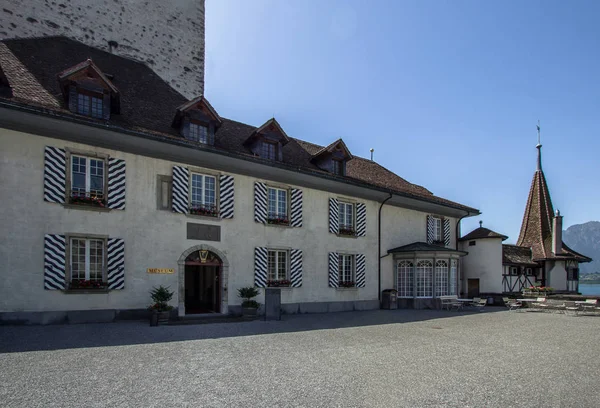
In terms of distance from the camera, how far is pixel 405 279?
74.5 ft

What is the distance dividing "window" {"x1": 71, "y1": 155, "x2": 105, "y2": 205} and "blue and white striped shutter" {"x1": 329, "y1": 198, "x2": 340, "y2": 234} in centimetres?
984

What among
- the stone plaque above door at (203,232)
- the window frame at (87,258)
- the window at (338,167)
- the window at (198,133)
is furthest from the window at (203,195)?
the window at (338,167)

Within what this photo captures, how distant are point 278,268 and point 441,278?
903 cm

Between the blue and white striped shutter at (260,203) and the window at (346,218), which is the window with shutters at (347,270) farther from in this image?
the blue and white striped shutter at (260,203)

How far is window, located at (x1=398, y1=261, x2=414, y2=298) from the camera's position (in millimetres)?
22516

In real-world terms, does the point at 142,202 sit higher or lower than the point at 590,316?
higher

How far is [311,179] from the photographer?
19312 mm

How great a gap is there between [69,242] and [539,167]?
128 ft

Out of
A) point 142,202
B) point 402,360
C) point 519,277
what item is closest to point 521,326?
point 402,360

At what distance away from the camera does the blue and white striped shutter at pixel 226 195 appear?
1665 cm

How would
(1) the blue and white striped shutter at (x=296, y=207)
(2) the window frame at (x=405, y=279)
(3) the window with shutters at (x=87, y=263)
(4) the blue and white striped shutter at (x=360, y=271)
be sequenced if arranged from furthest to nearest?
(2) the window frame at (x=405, y=279) → (4) the blue and white striped shutter at (x=360, y=271) → (1) the blue and white striped shutter at (x=296, y=207) → (3) the window with shutters at (x=87, y=263)

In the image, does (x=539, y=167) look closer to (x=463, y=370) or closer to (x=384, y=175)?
(x=384, y=175)

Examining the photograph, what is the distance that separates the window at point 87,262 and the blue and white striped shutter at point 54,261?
0.27 m

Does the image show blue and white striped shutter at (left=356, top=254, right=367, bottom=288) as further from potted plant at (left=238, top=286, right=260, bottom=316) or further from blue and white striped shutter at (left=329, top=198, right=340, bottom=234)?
potted plant at (left=238, top=286, right=260, bottom=316)
